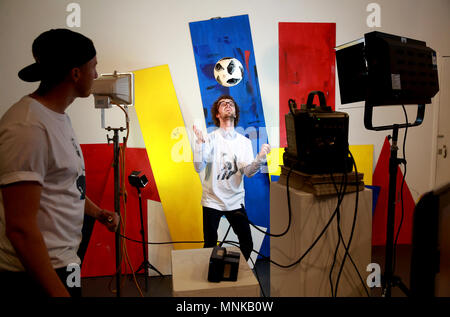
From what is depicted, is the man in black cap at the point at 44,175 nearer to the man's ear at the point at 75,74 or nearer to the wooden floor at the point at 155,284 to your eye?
the man's ear at the point at 75,74

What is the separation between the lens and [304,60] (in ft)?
11.4

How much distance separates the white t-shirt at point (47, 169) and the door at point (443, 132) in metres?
3.83

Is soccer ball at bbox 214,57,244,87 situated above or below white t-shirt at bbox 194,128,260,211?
above

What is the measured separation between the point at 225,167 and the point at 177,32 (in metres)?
1.40

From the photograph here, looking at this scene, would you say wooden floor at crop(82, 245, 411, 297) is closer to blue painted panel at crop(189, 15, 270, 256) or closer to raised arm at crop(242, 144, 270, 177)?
blue painted panel at crop(189, 15, 270, 256)

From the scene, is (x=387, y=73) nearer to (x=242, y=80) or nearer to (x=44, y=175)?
(x=44, y=175)

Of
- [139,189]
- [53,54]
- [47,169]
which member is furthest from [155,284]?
[53,54]

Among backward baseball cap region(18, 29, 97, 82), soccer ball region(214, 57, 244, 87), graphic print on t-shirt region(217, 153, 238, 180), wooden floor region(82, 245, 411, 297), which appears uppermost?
soccer ball region(214, 57, 244, 87)

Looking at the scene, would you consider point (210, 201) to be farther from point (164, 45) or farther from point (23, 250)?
point (23, 250)

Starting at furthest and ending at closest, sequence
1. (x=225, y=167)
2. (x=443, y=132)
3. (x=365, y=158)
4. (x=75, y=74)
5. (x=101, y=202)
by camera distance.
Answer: (x=443, y=132) → (x=365, y=158) → (x=101, y=202) → (x=225, y=167) → (x=75, y=74)

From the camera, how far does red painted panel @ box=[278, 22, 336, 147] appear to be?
11.3 ft

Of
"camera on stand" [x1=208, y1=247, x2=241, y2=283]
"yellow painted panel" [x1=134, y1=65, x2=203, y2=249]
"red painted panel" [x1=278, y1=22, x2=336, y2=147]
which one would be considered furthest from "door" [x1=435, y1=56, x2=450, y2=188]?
"camera on stand" [x1=208, y1=247, x2=241, y2=283]

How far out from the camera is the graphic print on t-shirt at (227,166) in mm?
3139

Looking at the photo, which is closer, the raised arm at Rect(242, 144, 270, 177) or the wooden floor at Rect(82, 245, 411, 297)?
the wooden floor at Rect(82, 245, 411, 297)
